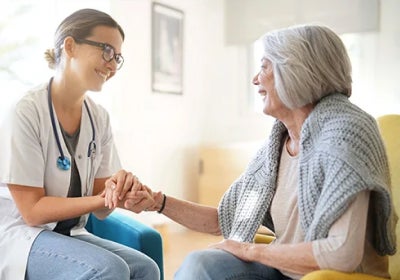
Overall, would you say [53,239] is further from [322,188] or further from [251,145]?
[251,145]

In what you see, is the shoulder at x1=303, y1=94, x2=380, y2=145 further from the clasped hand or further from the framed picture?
the framed picture

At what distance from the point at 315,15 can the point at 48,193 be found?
3230 millimetres

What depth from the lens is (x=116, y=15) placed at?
3473 mm

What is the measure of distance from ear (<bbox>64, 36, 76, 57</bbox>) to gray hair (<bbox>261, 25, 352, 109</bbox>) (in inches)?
29.6

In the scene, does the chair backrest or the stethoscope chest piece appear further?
the stethoscope chest piece

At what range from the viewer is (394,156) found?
1.61m

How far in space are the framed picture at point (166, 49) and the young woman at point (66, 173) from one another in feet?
6.97

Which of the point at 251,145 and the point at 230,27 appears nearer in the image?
the point at 251,145

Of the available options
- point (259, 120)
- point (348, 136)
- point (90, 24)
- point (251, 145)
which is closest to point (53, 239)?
point (90, 24)

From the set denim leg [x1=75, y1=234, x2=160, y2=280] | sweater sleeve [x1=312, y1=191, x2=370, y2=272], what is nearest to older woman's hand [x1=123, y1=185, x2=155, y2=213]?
denim leg [x1=75, y1=234, x2=160, y2=280]

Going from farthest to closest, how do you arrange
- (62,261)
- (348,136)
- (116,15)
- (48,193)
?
(116,15) → (48,193) → (62,261) → (348,136)

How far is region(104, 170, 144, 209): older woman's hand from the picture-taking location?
1586 mm

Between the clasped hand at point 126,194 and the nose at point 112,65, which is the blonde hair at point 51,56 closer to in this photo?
the nose at point 112,65

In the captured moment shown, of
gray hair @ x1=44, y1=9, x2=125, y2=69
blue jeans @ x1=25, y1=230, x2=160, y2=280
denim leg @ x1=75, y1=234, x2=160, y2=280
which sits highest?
gray hair @ x1=44, y1=9, x2=125, y2=69
